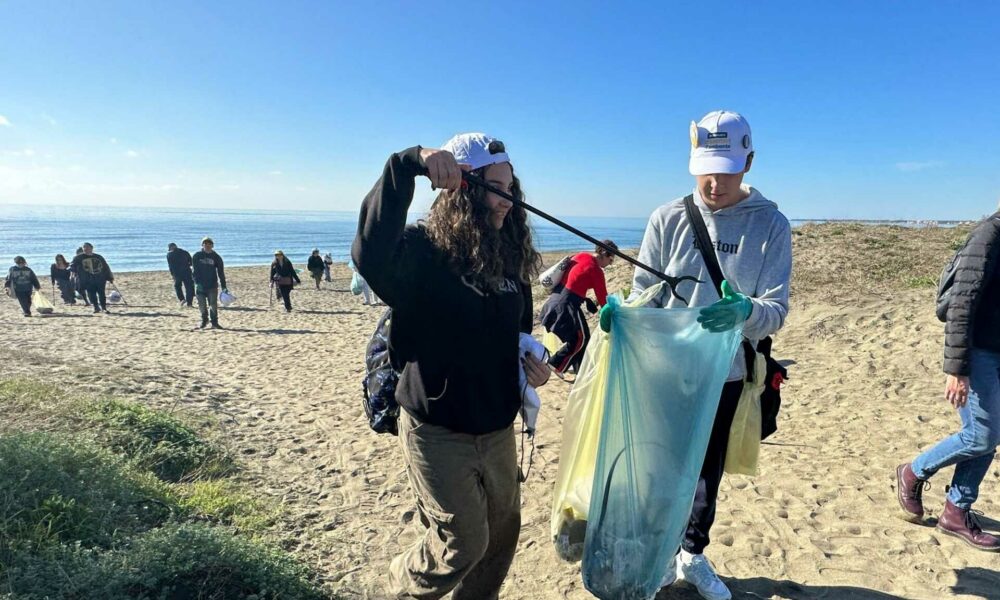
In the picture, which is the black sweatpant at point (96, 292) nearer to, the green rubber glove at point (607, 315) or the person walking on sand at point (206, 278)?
the person walking on sand at point (206, 278)

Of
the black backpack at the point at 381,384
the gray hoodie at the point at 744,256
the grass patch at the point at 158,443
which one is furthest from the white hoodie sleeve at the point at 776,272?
the grass patch at the point at 158,443

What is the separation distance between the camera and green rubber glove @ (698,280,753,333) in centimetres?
207

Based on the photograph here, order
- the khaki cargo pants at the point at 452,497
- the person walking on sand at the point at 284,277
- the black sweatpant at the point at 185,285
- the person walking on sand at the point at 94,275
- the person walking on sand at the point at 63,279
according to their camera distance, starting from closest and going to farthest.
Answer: the khaki cargo pants at the point at 452,497
the person walking on sand at the point at 94,275
the person walking on sand at the point at 284,277
the black sweatpant at the point at 185,285
the person walking on sand at the point at 63,279

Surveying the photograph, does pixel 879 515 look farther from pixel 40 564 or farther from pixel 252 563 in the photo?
pixel 40 564

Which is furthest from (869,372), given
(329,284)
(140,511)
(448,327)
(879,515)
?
(329,284)

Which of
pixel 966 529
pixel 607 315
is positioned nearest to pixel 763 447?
pixel 966 529

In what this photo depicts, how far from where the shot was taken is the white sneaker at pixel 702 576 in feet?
8.50

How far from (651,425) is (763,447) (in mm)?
3196

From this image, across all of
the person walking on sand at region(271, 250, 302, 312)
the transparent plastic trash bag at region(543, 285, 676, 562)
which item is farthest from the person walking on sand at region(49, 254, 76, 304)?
the transparent plastic trash bag at region(543, 285, 676, 562)

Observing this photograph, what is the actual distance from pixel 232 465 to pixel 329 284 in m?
19.3

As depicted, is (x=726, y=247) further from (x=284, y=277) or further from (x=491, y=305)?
(x=284, y=277)

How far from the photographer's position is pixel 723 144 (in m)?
2.21

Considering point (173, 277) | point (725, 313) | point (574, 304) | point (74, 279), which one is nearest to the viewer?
point (725, 313)

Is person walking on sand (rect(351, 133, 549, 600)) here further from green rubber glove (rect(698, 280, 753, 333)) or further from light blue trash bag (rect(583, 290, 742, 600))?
green rubber glove (rect(698, 280, 753, 333))
